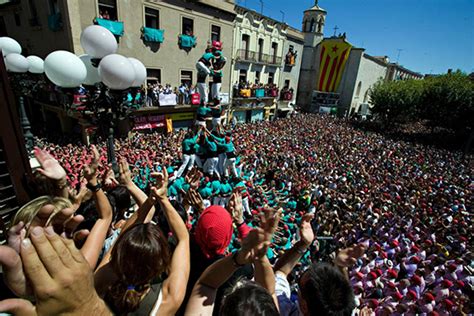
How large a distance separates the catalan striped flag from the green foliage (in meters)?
5.12

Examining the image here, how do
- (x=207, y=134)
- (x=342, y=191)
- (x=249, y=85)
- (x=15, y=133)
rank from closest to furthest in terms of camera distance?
1. (x=15, y=133)
2. (x=207, y=134)
3. (x=342, y=191)
4. (x=249, y=85)

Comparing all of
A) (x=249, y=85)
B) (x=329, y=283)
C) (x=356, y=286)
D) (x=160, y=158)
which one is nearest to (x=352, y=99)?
(x=249, y=85)

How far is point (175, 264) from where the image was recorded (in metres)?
1.71

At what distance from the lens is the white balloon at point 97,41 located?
13.8ft

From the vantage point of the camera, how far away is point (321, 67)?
29797 millimetres

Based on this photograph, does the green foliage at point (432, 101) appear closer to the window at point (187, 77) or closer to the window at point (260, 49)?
the window at point (260, 49)

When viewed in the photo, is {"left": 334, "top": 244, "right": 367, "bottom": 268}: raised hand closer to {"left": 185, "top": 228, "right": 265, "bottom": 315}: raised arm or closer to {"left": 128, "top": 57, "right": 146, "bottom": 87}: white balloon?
{"left": 185, "top": 228, "right": 265, "bottom": 315}: raised arm

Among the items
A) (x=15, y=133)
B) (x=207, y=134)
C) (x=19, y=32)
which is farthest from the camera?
(x=19, y=32)

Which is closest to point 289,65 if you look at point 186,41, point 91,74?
point 186,41

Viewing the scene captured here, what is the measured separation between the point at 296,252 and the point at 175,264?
115 cm

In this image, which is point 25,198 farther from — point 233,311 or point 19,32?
point 19,32

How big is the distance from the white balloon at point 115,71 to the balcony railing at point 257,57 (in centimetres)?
1728

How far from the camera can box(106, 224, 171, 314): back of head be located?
4.53ft

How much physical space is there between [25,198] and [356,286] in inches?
198
